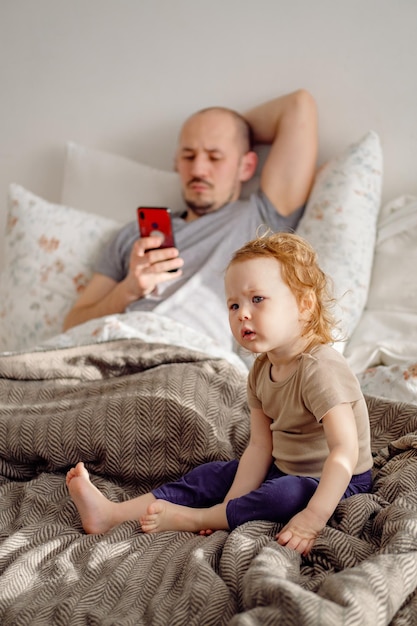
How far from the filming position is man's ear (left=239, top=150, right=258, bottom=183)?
200 cm

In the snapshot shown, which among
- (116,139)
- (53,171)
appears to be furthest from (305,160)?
(53,171)

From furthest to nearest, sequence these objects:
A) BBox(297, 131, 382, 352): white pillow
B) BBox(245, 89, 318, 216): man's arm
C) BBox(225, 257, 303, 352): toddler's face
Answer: BBox(245, 89, 318, 216): man's arm, BBox(297, 131, 382, 352): white pillow, BBox(225, 257, 303, 352): toddler's face

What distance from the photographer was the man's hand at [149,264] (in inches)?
70.1

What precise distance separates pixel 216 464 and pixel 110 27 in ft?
5.23

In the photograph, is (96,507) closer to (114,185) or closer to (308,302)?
(308,302)

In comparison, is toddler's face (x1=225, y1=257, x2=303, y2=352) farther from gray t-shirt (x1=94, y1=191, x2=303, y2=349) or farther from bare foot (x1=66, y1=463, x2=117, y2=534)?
gray t-shirt (x1=94, y1=191, x2=303, y2=349)

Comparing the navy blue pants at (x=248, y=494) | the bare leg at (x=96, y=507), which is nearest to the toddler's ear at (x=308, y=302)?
the navy blue pants at (x=248, y=494)

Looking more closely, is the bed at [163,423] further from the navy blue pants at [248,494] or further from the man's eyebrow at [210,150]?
the man's eyebrow at [210,150]

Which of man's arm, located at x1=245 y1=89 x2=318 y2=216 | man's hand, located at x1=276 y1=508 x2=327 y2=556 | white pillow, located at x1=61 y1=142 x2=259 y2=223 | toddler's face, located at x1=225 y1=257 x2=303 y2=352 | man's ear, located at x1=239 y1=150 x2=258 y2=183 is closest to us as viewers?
man's hand, located at x1=276 y1=508 x2=327 y2=556

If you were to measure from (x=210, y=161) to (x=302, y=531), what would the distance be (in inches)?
50.2

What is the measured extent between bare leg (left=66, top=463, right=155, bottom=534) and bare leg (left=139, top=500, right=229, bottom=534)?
1.4 inches

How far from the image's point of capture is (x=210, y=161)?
197cm

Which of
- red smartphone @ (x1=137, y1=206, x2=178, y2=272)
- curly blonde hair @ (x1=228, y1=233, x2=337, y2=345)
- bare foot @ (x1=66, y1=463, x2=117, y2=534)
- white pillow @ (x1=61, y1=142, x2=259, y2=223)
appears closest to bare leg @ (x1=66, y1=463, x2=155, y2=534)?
bare foot @ (x1=66, y1=463, x2=117, y2=534)

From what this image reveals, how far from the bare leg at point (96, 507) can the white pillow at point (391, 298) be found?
69 cm
